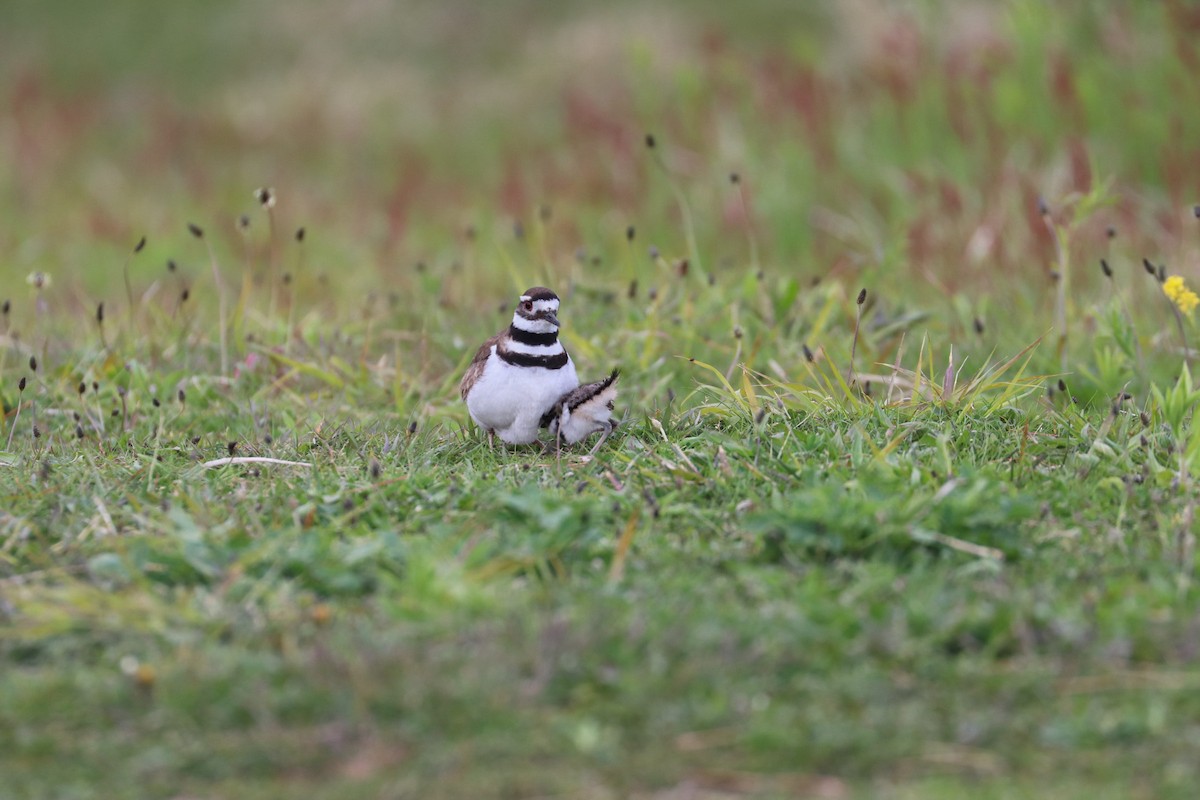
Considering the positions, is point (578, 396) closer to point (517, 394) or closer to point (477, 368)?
point (517, 394)

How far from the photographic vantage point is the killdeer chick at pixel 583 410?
5.10m

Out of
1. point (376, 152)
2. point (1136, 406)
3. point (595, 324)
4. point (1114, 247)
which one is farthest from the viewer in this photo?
point (376, 152)

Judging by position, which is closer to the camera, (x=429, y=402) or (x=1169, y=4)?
(x=429, y=402)

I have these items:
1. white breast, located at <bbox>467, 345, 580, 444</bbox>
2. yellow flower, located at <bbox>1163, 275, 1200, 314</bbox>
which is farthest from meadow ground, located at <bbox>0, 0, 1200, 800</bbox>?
white breast, located at <bbox>467, 345, 580, 444</bbox>

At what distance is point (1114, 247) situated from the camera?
8.43 m

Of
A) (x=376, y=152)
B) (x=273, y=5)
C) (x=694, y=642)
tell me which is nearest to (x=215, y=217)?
(x=376, y=152)

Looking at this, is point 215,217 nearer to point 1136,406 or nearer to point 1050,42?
point 1050,42

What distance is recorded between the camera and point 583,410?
5.13m

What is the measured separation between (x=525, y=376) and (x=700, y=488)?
80 centimetres

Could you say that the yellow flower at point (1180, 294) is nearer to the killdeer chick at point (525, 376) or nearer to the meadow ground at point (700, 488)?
the meadow ground at point (700, 488)

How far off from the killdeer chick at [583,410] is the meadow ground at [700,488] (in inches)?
5.8

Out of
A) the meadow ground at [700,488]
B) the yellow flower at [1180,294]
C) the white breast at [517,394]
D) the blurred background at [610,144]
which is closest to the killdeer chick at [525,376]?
the white breast at [517,394]

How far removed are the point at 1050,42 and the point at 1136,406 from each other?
15.8 feet

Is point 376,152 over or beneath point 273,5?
beneath
